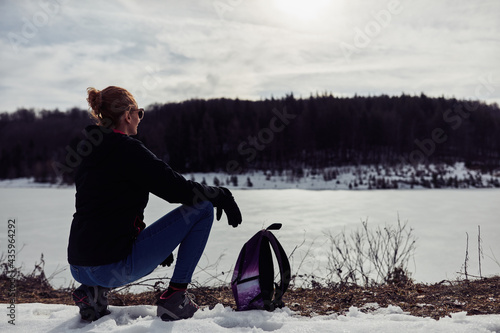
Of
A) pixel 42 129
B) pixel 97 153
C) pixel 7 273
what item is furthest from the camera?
pixel 42 129

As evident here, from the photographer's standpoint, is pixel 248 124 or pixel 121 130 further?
pixel 248 124

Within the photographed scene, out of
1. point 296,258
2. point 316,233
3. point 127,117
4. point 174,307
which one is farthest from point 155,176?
point 316,233

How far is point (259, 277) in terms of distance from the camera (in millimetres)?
2416

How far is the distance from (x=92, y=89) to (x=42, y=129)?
82574 millimetres

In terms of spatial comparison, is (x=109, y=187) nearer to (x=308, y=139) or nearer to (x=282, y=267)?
(x=282, y=267)

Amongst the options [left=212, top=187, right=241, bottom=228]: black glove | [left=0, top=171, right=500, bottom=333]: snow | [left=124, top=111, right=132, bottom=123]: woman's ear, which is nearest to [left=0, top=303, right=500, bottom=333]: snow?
[left=0, top=171, right=500, bottom=333]: snow

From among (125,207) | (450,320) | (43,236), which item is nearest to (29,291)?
(125,207)

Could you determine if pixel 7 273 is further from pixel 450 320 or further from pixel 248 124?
pixel 248 124

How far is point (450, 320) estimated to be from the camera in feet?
6.83

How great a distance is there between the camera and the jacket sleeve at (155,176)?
1.98m

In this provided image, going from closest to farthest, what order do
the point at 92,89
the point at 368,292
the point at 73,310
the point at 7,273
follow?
the point at 92,89 → the point at 73,310 → the point at 368,292 → the point at 7,273

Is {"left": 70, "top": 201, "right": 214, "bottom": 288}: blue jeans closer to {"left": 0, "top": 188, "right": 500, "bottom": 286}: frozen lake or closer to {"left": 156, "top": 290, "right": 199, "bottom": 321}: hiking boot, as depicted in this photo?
{"left": 156, "top": 290, "right": 199, "bottom": 321}: hiking boot

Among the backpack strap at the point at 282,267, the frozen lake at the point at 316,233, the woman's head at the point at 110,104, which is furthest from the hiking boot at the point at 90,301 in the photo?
the frozen lake at the point at 316,233

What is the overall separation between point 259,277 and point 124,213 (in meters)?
0.94
